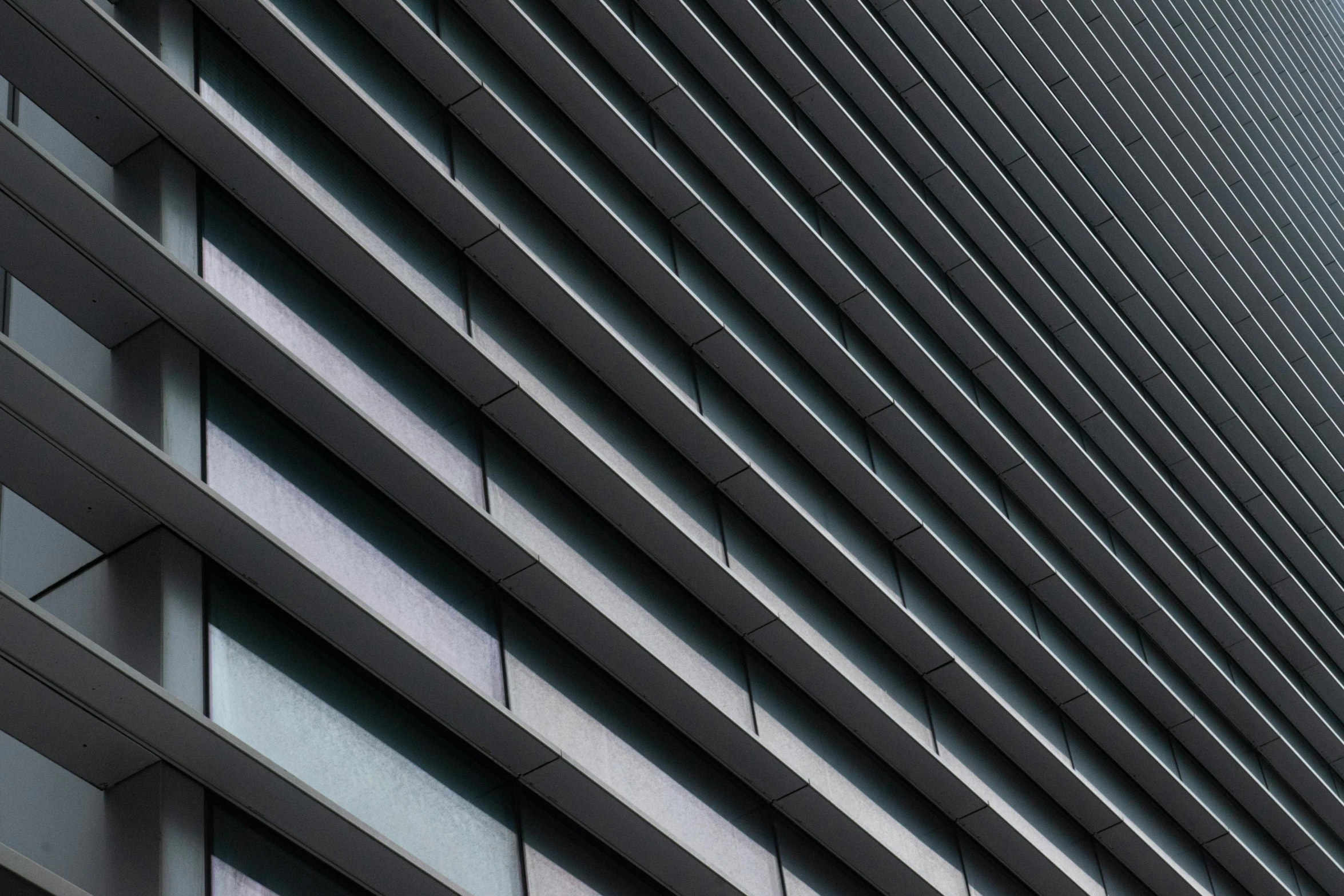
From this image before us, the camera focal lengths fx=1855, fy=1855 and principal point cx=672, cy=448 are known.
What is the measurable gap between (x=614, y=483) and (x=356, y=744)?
12.0 feet

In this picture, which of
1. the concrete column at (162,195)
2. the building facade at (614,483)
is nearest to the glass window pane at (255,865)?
the building facade at (614,483)

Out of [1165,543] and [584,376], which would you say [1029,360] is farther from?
[584,376]

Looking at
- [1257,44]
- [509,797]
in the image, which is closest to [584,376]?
[509,797]

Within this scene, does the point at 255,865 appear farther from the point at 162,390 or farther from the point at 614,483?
the point at 614,483

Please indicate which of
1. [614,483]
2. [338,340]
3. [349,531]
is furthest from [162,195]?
[614,483]

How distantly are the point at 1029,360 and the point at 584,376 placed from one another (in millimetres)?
9481

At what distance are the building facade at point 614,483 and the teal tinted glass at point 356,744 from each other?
3 cm

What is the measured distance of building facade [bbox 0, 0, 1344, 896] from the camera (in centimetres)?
853

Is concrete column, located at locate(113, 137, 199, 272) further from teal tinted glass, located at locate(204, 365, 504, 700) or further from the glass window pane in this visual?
the glass window pane

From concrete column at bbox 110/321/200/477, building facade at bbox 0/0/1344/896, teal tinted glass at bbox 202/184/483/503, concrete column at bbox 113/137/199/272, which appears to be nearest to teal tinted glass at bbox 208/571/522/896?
building facade at bbox 0/0/1344/896

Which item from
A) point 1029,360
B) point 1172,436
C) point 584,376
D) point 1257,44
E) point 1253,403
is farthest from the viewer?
point 1257,44

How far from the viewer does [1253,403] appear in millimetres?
27141

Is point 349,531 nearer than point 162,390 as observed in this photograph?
No

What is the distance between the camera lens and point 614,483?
12492mm
